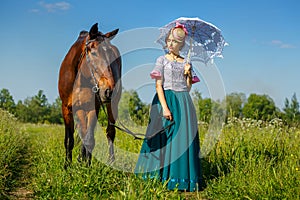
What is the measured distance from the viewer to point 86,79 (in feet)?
16.9

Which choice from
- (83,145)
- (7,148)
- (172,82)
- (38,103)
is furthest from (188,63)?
(38,103)

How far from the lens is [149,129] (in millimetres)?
4730

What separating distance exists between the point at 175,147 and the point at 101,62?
4.43 feet

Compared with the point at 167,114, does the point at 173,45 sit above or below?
above

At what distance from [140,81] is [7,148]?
2.60 m

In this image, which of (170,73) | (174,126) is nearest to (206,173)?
(174,126)

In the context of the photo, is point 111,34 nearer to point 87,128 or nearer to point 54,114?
point 87,128

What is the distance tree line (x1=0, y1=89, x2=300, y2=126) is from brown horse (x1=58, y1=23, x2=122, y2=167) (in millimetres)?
1096

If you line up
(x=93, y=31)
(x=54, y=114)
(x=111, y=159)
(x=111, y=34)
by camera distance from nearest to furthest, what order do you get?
(x=93, y=31), (x=111, y=34), (x=111, y=159), (x=54, y=114)

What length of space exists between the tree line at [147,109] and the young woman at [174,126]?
2.19 feet

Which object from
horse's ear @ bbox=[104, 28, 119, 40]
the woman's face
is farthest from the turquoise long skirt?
horse's ear @ bbox=[104, 28, 119, 40]

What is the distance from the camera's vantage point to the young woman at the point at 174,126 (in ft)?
14.9

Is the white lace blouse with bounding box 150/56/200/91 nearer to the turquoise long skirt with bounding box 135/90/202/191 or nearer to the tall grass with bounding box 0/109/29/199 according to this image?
the turquoise long skirt with bounding box 135/90/202/191

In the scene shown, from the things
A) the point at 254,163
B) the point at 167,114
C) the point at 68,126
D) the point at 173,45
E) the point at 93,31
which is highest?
the point at 93,31
